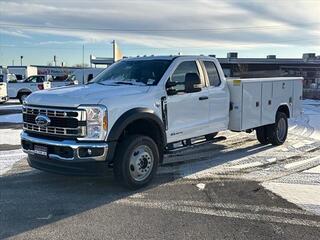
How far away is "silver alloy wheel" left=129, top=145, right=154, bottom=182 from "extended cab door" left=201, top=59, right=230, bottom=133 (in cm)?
188

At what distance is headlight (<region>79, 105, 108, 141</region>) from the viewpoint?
241 inches

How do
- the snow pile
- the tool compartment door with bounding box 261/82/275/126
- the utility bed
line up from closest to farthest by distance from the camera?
the utility bed
the tool compartment door with bounding box 261/82/275/126
the snow pile

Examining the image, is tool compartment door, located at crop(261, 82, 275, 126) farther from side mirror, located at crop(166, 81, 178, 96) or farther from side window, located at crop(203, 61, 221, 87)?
side mirror, located at crop(166, 81, 178, 96)

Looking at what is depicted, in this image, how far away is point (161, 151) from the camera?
287 inches

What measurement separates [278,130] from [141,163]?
15.9 ft

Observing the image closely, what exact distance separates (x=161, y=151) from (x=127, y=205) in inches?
62.1

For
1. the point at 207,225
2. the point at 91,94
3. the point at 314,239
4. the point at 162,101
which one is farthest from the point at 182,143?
the point at 314,239

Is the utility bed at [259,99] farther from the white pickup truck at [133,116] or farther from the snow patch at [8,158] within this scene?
the snow patch at [8,158]

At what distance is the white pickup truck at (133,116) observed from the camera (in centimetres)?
618

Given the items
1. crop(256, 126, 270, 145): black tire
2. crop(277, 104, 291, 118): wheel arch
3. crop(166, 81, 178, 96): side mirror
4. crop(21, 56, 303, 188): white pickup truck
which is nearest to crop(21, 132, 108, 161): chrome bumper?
crop(21, 56, 303, 188): white pickup truck

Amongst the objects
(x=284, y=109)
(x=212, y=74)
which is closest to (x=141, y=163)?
(x=212, y=74)

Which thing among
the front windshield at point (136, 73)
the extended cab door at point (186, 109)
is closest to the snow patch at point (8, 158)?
the front windshield at point (136, 73)

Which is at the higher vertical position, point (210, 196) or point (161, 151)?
point (161, 151)

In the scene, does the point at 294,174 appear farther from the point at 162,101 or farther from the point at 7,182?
the point at 7,182
